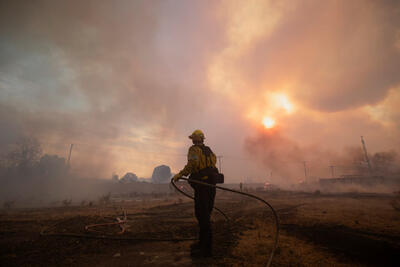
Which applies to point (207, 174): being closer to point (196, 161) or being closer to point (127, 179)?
point (196, 161)

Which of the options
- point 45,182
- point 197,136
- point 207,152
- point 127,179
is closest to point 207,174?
point 207,152

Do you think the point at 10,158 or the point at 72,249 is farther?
the point at 10,158

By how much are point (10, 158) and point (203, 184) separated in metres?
56.7

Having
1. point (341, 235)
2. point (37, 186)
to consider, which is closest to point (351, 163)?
point (341, 235)

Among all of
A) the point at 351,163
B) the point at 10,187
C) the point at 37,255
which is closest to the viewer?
the point at 37,255

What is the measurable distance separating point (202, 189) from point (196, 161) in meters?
0.67

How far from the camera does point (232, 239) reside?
439cm

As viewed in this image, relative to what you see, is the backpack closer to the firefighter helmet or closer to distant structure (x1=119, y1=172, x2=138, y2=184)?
the firefighter helmet

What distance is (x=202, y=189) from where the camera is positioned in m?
3.82

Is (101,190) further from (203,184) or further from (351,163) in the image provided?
(351,163)

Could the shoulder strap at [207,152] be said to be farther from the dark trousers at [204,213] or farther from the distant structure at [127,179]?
the distant structure at [127,179]

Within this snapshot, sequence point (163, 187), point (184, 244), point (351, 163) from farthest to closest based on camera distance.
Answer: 1. point (351, 163)
2. point (163, 187)
3. point (184, 244)

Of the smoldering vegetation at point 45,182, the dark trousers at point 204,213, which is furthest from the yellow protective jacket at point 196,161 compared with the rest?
the smoldering vegetation at point 45,182

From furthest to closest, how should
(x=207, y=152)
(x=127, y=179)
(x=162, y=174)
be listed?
(x=162, y=174) < (x=127, y=179) < (x=207, y=152)
